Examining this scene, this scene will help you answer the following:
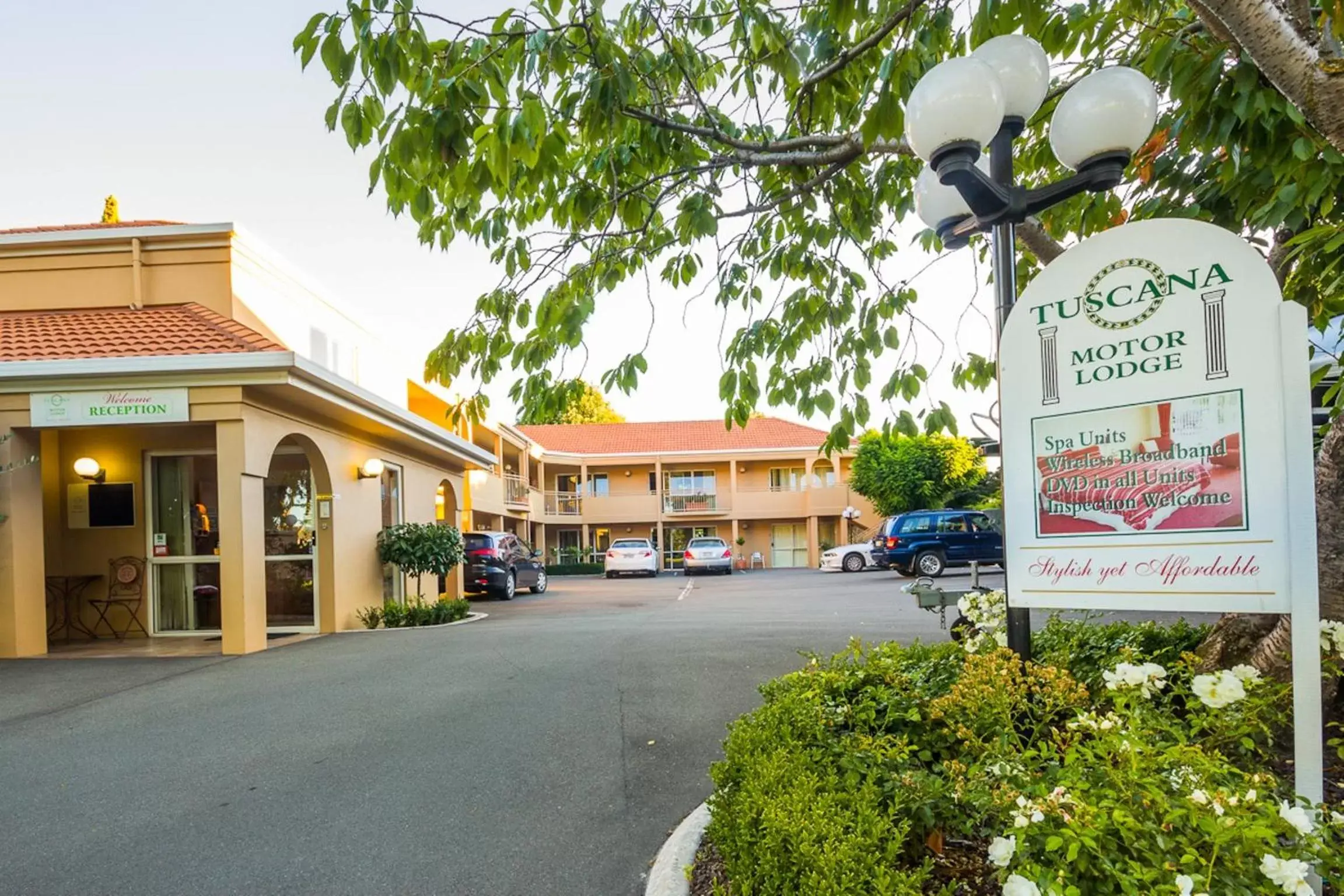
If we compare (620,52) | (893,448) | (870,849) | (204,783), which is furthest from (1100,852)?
(893,448)

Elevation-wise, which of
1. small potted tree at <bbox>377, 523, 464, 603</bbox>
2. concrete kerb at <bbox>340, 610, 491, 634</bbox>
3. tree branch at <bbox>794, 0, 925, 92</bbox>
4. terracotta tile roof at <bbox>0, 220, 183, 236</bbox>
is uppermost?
terracotta tile roof at <bbox>0, 220, 183, 236</bbox>

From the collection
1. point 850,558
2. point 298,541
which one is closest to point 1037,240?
point 298,541

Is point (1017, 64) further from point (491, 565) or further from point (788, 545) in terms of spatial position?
point (788, 545)

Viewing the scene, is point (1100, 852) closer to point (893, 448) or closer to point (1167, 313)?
point (1167, 313)

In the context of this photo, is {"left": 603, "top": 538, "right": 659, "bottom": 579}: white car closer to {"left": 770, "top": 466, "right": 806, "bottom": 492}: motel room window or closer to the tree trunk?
{"left": 770, "top": 466, "right": 806, "bottom": 492}: motel room window

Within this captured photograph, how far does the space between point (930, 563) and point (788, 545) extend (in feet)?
43.8

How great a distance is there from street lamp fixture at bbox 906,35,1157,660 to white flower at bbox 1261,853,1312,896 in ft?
4.69

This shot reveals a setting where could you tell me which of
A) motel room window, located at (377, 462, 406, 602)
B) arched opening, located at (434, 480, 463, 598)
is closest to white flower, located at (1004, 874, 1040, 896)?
motel room window, located at (377, 462, 406, 602)

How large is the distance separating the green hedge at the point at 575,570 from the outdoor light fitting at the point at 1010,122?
86.5 ft

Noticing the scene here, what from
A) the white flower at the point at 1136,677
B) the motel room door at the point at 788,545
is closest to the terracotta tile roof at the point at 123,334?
the white flower at the point at 1136,677

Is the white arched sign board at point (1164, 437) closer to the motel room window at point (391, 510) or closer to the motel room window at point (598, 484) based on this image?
the motel room window at point (391, 510)

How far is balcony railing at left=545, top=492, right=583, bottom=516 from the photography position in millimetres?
31266

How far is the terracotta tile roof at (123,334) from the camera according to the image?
851 cm

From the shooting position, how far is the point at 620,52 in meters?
3.58
